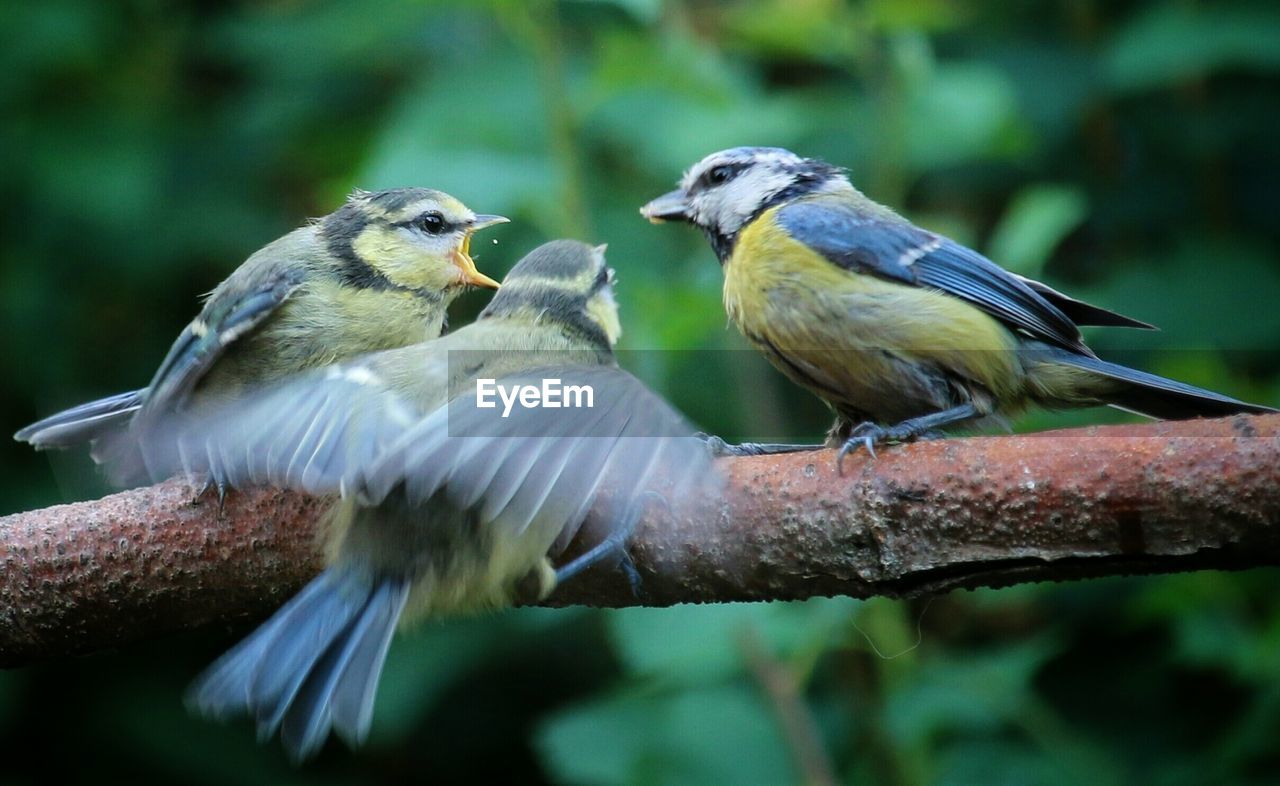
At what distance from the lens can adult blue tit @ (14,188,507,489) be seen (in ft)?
6.44

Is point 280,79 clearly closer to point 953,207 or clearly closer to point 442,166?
point 442,166

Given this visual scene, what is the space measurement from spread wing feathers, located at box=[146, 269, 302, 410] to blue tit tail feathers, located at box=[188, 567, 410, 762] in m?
0.42

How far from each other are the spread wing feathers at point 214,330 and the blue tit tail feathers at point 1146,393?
1.12m

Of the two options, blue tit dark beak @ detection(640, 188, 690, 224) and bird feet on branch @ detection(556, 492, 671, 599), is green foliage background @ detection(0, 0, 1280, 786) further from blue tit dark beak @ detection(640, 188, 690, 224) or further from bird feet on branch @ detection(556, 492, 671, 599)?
bird feet on branch @ detection(556, 492, 671, 599)

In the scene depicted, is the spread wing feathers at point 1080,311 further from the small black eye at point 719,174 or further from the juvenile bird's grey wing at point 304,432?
the juvenile bird's grey wing at point 304,432

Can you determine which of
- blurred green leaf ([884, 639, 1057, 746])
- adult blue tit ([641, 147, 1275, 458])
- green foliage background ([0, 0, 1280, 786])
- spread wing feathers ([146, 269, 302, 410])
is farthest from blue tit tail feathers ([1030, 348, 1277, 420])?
spread wing feathers ([146, 269, 302, 410])

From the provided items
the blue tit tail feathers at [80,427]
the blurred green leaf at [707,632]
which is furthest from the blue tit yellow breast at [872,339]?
the blue tit tail feathers at [80,427]

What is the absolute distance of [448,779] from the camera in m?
3.37

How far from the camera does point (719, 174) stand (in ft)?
7.07

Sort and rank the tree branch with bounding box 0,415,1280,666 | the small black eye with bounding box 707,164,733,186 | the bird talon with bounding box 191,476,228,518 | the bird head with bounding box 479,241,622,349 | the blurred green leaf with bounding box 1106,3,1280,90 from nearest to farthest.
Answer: the tree branch with bounding box 0,415,1280,666 < the bird talon with bounding box 191,476,228,518 < the bird head with bounding box 479,241,622,349 < the small black eye with bounding box 707,164,733,186 < the blurred green leaf with bounding box 1106,3,1280,90

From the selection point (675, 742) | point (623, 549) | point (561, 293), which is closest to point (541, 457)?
point (623, 549)

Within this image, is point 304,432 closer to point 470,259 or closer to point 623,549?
point 623,549

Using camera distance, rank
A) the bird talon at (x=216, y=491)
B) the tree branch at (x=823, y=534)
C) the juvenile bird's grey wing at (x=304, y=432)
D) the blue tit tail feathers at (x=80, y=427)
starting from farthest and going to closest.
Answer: the blue tit tail feathers at (x=80, y=427)
the bird talon at (x=216, y=491)
the juvenile bird's grey wing at (x=304, y=432)
the tree branch at (x=823, y=534)

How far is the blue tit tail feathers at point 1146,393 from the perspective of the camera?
1647 mm
